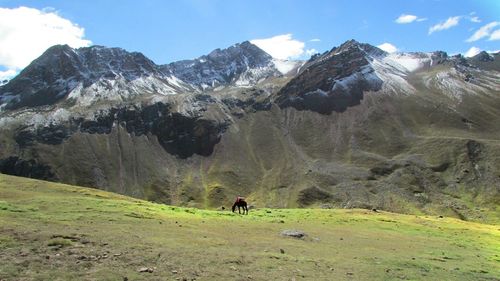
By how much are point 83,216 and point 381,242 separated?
24273 millimetres

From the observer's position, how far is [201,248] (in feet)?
100

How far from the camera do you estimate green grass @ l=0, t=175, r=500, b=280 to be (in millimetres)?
24938

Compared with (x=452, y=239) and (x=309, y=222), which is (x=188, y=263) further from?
(x=452, y=239)

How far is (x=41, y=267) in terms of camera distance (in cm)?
2359

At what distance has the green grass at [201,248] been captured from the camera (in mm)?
24938

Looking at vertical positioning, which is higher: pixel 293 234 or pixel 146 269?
pixel 293 234

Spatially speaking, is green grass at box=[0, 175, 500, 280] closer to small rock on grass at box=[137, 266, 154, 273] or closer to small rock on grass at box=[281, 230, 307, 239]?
small rock on grass at box=[137, 266, 154, 273]

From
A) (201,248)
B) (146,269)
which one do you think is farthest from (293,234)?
(146,269)

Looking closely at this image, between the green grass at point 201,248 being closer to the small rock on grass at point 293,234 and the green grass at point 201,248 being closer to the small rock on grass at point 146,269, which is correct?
the small rock on grass at point 146,269

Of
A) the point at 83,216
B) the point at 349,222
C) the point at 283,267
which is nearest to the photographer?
the point at 283,267

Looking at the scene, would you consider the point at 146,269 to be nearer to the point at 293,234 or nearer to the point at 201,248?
the point at 201,248

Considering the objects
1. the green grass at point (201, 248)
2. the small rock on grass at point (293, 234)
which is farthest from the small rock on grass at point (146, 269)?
the small rock on grass at point (293, 234)

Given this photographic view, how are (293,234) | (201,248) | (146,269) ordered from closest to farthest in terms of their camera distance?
(146,269) → (201,248) → (293,234)

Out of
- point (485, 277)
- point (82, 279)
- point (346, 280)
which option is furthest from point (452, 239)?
point (82, 279)
